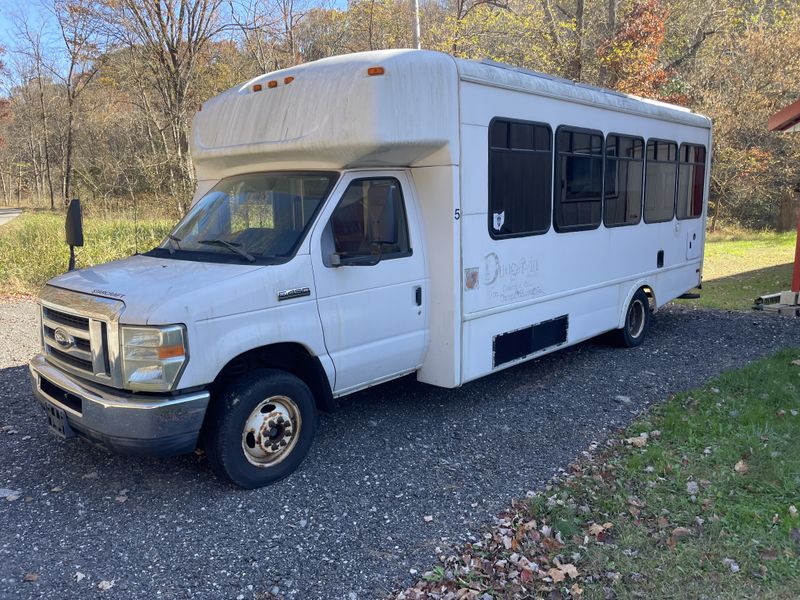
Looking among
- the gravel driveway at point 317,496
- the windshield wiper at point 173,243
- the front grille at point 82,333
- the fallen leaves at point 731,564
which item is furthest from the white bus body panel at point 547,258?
the front grille at point 82,333

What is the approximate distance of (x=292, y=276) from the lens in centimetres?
427

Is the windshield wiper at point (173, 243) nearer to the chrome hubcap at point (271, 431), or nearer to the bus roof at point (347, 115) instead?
the bus roof at point (347, 115)

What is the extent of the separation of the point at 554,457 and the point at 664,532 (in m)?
1.12

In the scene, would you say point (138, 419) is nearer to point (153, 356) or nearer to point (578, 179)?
point (153, 356)

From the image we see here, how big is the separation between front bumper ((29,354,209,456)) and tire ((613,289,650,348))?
5.47 meters

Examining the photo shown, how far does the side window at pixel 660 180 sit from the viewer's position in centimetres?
779

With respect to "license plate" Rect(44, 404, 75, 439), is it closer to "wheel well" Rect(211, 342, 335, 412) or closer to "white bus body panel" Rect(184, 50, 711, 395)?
"wheel well" Rect(211, 342, 335, 412)

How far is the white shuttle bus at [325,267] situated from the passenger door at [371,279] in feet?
0.04

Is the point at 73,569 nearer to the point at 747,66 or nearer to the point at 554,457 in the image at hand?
the point at 554,457

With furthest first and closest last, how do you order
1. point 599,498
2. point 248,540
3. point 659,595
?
point 599,498
point 248,540
point 659,595

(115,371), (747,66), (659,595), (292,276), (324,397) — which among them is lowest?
(659,595)

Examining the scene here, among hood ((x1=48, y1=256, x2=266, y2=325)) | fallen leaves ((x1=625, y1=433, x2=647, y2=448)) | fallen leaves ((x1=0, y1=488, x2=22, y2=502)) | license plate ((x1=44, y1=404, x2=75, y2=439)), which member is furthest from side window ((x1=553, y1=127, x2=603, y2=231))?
fallen leaves ((x1=0, y1=488, x2=22, y2=502))

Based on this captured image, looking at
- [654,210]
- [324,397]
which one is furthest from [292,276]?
[654,210]

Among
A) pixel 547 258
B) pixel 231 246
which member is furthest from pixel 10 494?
pixel 547 258
